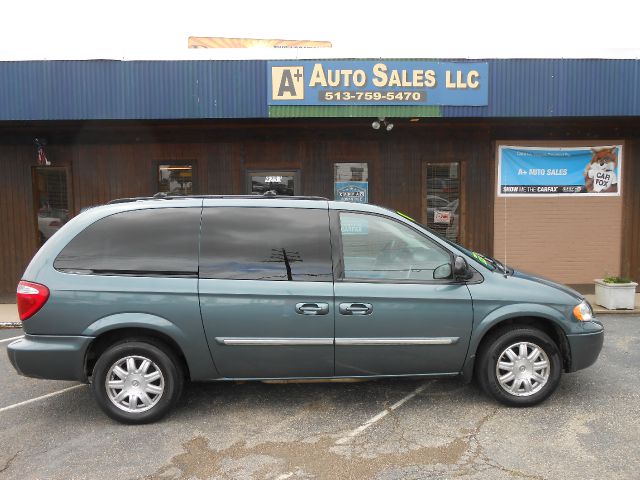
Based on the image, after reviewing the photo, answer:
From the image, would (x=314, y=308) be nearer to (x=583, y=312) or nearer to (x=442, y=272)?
(x=442, y=272)

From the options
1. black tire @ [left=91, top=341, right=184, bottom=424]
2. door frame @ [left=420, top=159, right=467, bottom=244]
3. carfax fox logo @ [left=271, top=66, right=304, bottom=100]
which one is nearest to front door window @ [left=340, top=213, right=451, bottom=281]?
black tire @ [left=91, top=341, right=184, bottom=424]

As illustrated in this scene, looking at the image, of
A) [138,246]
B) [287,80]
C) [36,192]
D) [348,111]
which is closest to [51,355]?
[138,246]

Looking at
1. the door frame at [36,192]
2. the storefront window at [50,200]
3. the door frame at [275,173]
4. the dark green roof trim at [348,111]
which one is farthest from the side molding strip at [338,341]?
the storefront window at [50,200]

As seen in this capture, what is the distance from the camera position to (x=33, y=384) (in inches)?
198

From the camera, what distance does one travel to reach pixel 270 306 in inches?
156

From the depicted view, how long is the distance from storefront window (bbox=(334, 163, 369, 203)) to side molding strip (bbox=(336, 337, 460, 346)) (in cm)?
551

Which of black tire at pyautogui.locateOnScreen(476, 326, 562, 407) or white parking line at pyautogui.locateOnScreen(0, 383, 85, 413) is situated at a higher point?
black tire at pyautogui.locateOnScreen(476, 326, 562, 407)

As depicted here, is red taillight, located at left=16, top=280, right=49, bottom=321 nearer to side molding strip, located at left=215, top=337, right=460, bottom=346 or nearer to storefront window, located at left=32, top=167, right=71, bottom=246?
side molding strip, located at left=215, top=337, right=460, bottom=346

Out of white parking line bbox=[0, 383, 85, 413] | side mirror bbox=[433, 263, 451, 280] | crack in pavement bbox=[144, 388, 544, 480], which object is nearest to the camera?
crack in pavement bbox=[144, 388, 544, 480]

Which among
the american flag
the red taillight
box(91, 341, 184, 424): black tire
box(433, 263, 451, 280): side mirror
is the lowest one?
box(91, 341, 184, 424): black tire

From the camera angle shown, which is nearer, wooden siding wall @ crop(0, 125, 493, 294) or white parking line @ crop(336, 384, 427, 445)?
white parking line @ crop(336, 384, 427, 445)

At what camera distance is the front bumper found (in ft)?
13.8

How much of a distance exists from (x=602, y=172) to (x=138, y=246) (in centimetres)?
885

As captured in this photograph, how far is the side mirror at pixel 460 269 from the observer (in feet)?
13.3
